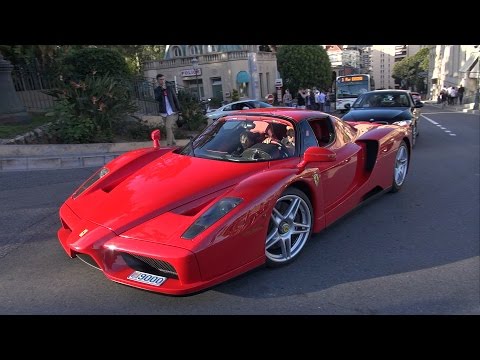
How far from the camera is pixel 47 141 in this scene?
8.20 metres

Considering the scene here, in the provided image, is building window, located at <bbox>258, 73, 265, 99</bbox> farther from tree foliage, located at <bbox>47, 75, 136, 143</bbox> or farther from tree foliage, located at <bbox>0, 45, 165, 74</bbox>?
tree foliage, located at <bbox>47, 75, 136, 143</bbox>

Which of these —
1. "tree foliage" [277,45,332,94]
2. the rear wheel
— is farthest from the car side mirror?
"tree foliage" [277,45,332,94]

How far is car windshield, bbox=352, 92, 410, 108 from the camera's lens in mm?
10148

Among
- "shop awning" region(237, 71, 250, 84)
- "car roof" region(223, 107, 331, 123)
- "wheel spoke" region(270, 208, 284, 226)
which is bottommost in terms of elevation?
"shop awning" region(237, 71, 250, 84)

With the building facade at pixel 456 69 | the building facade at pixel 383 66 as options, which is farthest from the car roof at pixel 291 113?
the building facade at pixel 383 66

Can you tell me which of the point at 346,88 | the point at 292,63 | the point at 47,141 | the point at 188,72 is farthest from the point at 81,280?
the point at 292,63

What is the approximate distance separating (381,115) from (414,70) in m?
94.3

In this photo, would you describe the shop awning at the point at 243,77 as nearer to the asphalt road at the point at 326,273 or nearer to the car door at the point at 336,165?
the asphalt road at the point at 326,273

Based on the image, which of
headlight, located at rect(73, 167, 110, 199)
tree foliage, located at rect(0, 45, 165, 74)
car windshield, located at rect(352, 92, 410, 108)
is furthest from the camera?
tree foliage, located at rect(0, 45, 165, 74)

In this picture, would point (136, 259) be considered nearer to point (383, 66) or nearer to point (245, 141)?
point (245, 141)

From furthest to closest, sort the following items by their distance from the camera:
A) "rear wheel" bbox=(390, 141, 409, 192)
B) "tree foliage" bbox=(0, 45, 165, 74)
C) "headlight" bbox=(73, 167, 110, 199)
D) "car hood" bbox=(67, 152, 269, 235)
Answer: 1. "tree foliage" bbox=(0, 45, 165, 74)
2. "rear wheel" bbox=(390, 141, 409, 192)
3. "headlight" bbox=(73, 167, 110, 199)
4. "car hood" bbox=(67, 152, 269, 235)

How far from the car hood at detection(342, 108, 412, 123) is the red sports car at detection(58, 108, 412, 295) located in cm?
414
